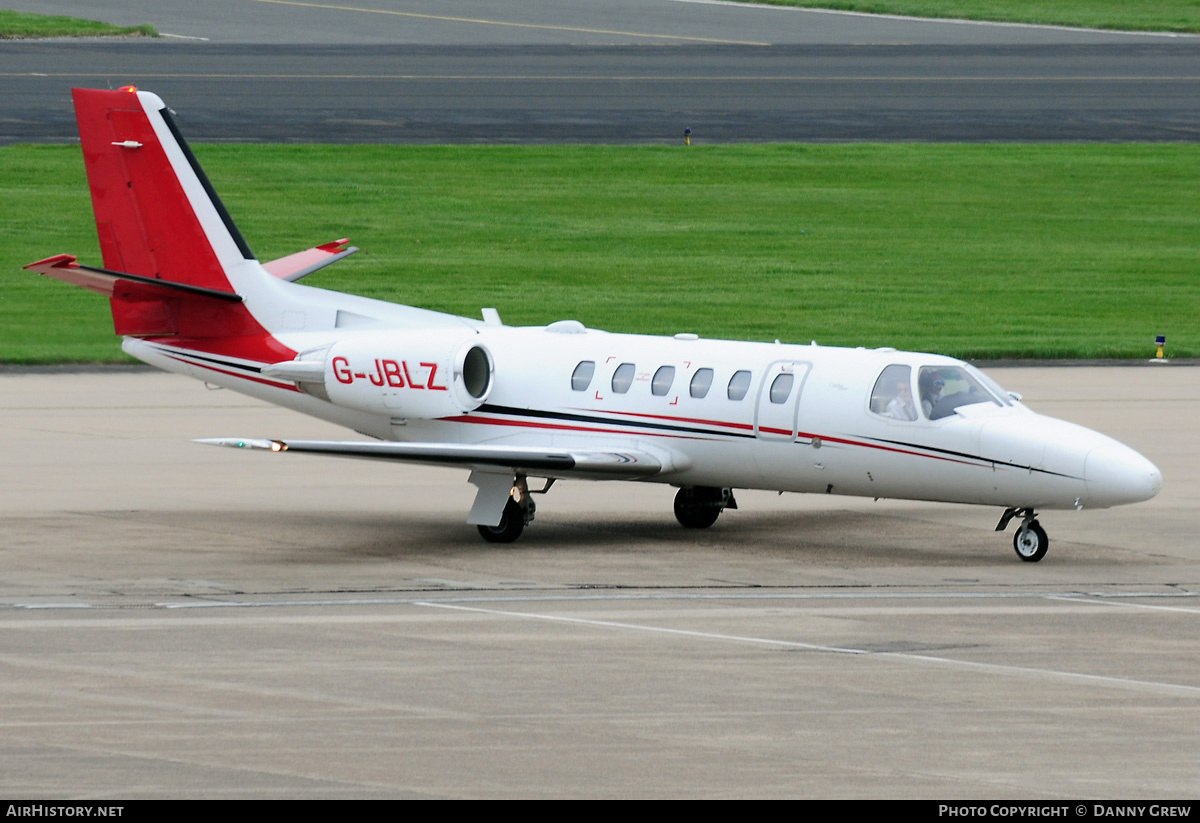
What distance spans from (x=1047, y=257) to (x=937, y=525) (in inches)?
1131

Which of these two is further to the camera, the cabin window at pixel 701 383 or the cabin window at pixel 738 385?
the cabin window at pixel 701 383

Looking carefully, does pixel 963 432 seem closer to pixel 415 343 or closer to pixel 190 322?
pixel 415 343

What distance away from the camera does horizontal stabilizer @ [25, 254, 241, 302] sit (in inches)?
925

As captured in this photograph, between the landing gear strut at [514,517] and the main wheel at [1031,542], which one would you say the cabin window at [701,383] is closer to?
the landing gear strut at [514,517]

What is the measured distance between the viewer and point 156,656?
1659 centimetres

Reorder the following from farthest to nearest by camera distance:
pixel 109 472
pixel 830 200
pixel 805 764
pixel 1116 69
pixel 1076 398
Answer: pixel 1116 69 < pixel 830 200 < pixel 1076 398 < pixel 109 472 < pixel 805 764

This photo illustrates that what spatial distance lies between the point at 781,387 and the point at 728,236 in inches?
1214

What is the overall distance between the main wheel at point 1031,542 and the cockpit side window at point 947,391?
4.53 ft

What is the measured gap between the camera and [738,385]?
2255cm

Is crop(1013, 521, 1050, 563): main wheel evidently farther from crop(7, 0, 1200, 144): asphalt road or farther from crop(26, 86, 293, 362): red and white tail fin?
crop(7, 0, 1200, 144): asphalt road

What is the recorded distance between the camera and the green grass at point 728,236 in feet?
147

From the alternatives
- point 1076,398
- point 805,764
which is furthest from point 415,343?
point 1076,398

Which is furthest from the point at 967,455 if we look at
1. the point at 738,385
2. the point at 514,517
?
the point at 514,517

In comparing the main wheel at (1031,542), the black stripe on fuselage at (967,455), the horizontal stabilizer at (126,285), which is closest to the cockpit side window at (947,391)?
the black stripe on fuselage at (967,455)
